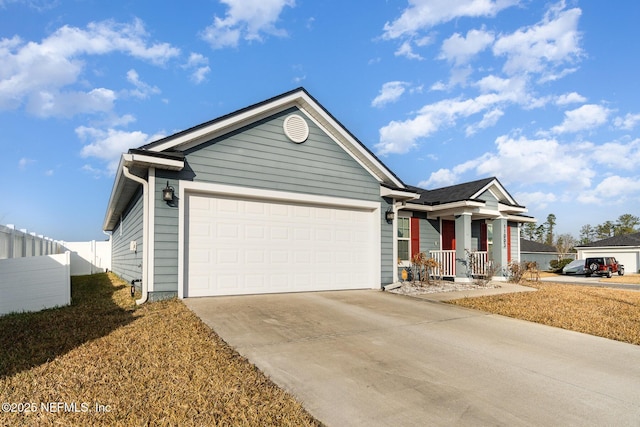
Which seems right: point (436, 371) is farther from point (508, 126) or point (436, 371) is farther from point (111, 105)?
point (111, 105)

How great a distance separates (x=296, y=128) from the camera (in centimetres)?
877

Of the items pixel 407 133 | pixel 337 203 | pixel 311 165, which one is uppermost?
pixel 407 133

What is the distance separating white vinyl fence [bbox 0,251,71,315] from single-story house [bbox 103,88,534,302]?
1580mm

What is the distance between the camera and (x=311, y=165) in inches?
353

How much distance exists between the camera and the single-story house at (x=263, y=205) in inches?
279

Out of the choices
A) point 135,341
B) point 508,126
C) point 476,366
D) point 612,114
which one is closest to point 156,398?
point 135,341

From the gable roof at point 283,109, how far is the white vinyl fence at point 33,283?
346 cm

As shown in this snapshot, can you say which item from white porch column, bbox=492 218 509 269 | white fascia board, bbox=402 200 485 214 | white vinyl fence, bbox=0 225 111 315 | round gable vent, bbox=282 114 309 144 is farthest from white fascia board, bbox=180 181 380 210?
white porch column, bbox=492 218 509 269

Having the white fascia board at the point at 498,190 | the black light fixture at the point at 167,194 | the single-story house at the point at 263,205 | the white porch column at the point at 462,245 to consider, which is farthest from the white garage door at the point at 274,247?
the white fascia board at the point at 498,190

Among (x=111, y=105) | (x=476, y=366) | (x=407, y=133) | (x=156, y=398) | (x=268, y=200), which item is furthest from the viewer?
(x=407, y=133)

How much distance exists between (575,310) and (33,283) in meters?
11.7

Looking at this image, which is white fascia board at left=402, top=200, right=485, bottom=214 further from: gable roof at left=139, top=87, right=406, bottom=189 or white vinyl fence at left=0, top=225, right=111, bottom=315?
white vinyl fence at left=0, top=225, right=111, bottom=315

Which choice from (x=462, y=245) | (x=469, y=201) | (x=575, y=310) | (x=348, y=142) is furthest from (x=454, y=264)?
(x=348, y=142)

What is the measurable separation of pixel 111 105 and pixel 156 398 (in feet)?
43.3
